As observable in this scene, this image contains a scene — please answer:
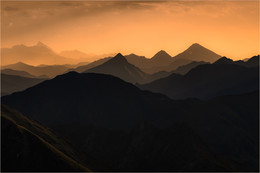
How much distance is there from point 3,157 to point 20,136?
13.1 metres

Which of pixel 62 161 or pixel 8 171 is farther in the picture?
pixel 62 161

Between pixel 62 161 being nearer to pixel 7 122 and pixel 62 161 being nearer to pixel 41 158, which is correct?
pixel 41 158

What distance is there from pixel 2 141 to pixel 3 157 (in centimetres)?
880

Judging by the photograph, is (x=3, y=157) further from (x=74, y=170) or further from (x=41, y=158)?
(x=74, y=170)

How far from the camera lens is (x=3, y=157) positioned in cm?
18900

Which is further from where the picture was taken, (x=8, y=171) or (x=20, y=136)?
(x=20, y=136)

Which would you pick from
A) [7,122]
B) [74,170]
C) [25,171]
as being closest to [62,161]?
[74,170]

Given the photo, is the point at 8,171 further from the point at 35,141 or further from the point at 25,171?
the point at 35,141

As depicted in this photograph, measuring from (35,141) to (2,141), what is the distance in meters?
16.3

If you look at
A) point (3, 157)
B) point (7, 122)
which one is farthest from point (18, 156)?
point (7, 122)

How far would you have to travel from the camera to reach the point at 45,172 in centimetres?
18712

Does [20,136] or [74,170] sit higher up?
[20,136]

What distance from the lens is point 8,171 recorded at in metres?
182

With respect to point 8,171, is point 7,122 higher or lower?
higher
